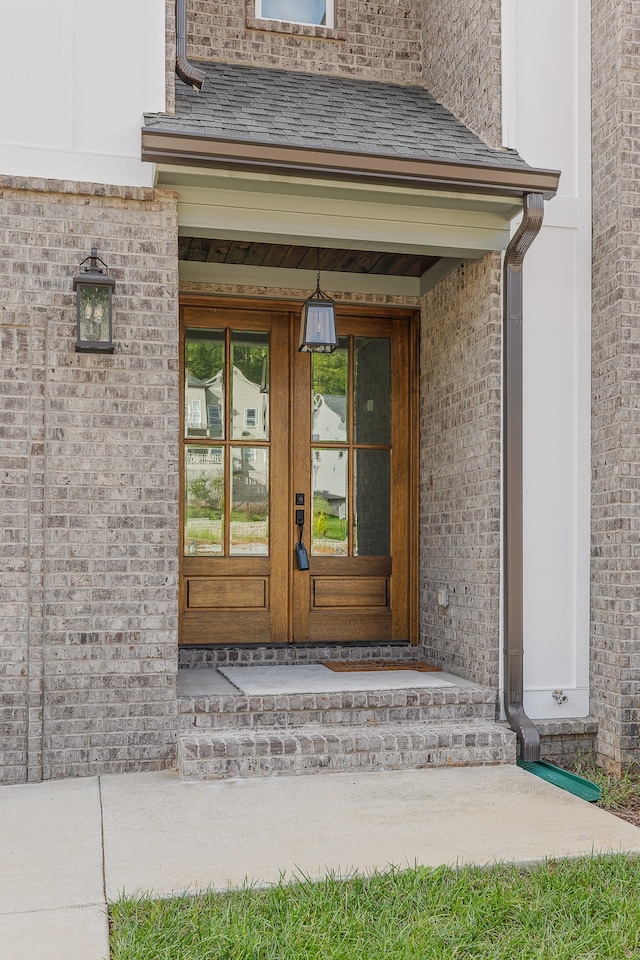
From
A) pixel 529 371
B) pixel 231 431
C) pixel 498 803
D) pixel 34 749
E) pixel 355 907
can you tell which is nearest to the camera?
pixel 355 907

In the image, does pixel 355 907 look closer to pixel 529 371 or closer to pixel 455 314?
pixel 529 371

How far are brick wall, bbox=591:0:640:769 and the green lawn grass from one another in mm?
1931

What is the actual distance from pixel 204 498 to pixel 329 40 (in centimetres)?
331

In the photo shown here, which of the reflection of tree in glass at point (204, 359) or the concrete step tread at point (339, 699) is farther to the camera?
the reflection of tree in glass at point (204, 359)

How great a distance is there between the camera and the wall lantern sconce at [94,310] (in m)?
4.50

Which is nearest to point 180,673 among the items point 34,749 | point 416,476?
point 34,749

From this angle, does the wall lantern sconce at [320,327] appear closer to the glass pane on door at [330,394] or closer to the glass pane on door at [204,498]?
the glass pane on door at [330,394]

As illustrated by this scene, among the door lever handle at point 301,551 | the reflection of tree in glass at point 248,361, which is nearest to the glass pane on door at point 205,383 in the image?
the reflection of tree in glass at point 248,361

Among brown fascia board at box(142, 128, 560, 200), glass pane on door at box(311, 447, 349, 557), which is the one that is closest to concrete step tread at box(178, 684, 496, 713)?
glass pane on door at box(311, 447, 349, 557)

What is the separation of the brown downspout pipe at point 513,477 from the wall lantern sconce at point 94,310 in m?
2.21

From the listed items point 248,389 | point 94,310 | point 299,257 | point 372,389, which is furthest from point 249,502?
point 94,310

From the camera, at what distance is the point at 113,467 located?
464 cm

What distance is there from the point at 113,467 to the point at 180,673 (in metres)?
1.57

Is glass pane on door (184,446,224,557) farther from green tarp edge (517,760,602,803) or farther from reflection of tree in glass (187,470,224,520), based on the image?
green tarp edge (517,760,602,803)
